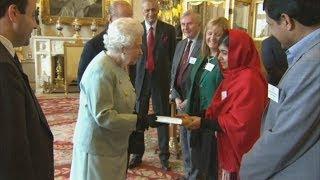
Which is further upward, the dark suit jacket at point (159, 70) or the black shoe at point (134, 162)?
the dark suit jacket at point (159, 70)

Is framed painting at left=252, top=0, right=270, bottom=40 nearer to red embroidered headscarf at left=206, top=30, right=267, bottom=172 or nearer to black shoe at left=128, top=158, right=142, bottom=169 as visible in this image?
black shoe at left=128, top=158, right=142, bottom=169

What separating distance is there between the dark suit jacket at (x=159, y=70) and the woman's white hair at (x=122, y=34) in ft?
5.55

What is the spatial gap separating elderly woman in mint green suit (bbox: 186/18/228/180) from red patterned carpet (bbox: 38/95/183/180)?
0.94 meters

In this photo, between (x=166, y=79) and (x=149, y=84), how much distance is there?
0.64ft

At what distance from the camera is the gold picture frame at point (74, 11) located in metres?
8.64

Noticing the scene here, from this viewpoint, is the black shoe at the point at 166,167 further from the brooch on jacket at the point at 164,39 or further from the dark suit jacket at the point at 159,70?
the brooch on jacket at the point at 164,39

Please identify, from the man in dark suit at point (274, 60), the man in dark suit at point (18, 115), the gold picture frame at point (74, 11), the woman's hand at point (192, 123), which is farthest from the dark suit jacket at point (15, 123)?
the gold picture frame at point (74, 11)

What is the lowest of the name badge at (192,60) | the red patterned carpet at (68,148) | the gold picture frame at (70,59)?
the red patterned carpet at (68,148)

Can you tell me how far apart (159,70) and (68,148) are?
1634 millimetres

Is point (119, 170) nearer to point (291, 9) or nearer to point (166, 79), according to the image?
point (291, 9)

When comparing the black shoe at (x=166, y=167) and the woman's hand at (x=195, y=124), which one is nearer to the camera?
the woman's hand at (x=195, y=124)

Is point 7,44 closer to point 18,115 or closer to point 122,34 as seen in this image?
point 18,115

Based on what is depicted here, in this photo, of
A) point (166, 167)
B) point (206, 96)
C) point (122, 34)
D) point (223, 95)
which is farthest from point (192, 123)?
point (166, 167)

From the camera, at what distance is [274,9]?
1266 mm
